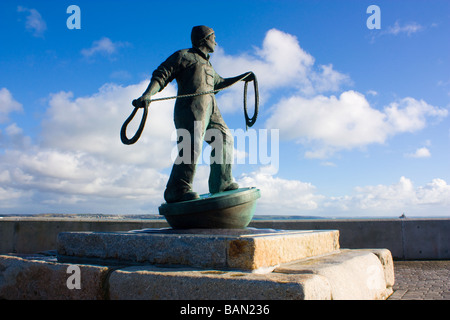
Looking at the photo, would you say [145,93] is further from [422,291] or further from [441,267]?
[441,267]

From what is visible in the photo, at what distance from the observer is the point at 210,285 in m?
2.85

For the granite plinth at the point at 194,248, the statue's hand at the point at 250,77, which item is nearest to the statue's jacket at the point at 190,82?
the statue's hand at the point at 250,77

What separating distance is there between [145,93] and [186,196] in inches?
52.9

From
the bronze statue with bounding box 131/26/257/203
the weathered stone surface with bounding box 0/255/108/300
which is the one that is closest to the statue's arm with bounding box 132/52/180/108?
the bronze statue with bounding box 131/26/257/203

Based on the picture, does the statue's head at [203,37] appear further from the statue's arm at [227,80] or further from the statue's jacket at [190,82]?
the statue's arm at [227,80]

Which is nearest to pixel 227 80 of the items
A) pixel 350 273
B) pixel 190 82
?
pixel 190 82

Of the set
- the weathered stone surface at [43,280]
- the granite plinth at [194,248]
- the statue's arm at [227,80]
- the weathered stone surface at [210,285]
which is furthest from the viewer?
the statue's arm at [227,80]

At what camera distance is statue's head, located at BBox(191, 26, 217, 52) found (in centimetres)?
521

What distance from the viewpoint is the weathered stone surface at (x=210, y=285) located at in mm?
2648

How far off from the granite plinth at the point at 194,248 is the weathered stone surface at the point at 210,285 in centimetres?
17

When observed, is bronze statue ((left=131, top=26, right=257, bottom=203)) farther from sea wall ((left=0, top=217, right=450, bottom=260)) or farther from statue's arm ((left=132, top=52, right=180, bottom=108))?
sea wall ((left=0, top=217, right=450, bottom=260))

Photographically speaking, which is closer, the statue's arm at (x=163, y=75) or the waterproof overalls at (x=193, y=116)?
the waterproof overalls at (x=193, y=116)

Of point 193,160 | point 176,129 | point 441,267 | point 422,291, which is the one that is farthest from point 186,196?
point 441,267

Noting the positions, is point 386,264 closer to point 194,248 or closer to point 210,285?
point 194,248
